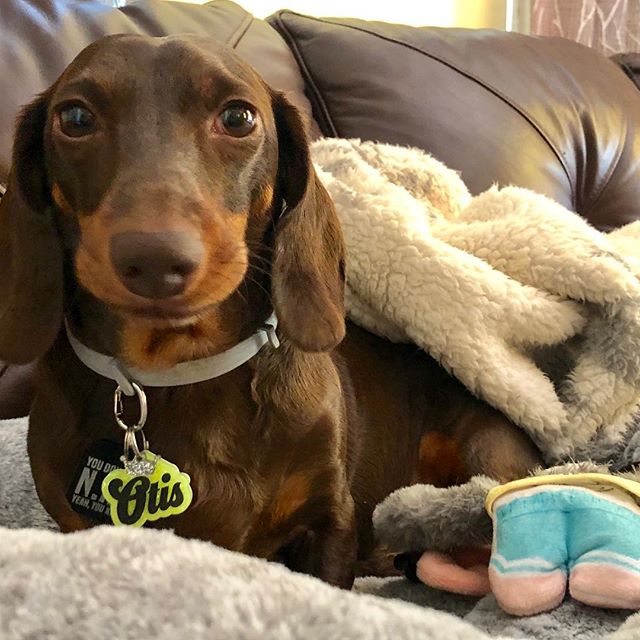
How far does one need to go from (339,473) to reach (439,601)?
206 millimetres

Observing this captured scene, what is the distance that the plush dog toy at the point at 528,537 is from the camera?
0.78 meters

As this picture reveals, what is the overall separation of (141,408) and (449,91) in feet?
3.81

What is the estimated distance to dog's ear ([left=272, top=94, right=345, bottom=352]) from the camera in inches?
40.5

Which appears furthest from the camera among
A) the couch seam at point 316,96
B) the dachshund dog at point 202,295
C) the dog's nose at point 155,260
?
the couch seam at point 316,96

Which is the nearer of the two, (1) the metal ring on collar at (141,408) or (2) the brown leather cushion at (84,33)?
(1) the metal ring on collar at (141,408)

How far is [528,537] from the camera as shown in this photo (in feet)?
2.71

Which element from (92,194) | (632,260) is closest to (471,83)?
(632,260)

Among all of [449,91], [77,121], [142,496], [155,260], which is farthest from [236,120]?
[449,91]

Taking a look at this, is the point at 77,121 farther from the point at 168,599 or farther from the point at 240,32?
the point at 240,32

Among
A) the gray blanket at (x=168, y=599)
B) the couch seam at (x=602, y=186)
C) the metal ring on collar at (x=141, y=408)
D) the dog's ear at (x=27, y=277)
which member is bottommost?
the couch seam at (x=602, y=186)

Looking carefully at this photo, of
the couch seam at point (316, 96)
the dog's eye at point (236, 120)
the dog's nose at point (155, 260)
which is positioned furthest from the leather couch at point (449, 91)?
the dog's nose at point (155, 260)

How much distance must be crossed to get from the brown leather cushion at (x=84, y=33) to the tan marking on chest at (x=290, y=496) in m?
0.57

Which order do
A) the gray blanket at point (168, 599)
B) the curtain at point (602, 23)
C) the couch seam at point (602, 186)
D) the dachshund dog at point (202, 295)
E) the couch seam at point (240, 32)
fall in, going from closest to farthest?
the gray blanket at point (168, 599), the dachshund dog at point (202, 295), the couch seam at point (240, 32), the couch seam at point (602, 186), the curtain at point (602, 23)

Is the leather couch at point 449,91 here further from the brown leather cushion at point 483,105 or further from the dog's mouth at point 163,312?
the dog's mouth at point 163,312
